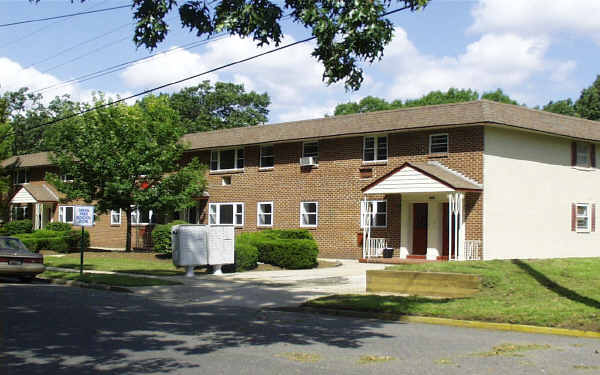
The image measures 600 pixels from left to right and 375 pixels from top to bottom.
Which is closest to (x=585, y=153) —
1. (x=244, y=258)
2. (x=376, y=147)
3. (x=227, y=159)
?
(x=376, y=147)

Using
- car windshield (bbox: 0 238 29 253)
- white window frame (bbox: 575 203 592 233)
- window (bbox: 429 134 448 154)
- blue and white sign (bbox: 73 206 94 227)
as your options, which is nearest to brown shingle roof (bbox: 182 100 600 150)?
window (bbox: 429 134 448 154)

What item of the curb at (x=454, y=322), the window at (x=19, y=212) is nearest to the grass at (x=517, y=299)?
the curb at (x=454, y=322)

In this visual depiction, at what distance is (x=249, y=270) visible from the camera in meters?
24.9

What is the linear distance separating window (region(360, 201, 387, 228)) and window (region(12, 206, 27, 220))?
1118 inches

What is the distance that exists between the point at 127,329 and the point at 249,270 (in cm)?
1377

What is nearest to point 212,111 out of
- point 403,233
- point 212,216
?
point 212,216

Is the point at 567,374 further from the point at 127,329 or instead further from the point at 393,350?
the point at 127,329

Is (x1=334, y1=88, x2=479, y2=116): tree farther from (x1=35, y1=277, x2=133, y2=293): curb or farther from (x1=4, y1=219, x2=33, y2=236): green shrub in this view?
(x1=35, y1=277, x2=133, y2=293): curb

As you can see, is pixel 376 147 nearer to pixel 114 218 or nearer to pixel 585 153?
pixel 585 153

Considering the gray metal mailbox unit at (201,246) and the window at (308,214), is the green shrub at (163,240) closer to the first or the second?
the window at (308,214)

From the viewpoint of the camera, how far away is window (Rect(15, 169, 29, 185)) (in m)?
49.5

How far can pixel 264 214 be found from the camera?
3412 cm

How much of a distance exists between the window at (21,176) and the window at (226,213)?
1949 centimetres

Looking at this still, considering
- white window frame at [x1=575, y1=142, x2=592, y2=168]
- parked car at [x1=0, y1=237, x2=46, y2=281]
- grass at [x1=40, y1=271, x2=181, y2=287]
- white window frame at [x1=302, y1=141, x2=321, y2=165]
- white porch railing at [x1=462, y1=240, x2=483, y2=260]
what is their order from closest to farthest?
grass at [x1=40, y1=271, x2=181, y2=287] < parked car at [x1=0, y1=237, x2=46, y2=281] < white porch railing at [x1=462, y1=240, x2=483, y2=260] < white window frame at [x1=575, y1=142, x2=592, y2=168] < white window frame at [x1=302, y1=141, x2=321, y2=165]
